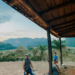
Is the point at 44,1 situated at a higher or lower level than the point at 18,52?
higher

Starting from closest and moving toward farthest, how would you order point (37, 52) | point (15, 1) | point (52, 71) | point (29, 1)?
1. point (15, 1)
2. point (29, 1)
3. point (52, 71)
4. point (37, 52)

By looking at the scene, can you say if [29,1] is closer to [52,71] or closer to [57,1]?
[57,1]

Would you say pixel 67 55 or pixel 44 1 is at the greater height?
pixel 44 1

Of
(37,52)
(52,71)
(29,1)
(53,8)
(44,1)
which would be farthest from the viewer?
(37,52)

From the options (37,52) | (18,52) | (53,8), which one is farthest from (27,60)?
(18,52)

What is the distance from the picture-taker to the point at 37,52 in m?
→ 18.8

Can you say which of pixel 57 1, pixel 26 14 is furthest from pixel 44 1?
pixel 26 14

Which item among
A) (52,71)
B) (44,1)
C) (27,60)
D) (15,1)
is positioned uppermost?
(44,1)

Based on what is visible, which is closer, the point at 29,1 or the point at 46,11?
the point at 29,1

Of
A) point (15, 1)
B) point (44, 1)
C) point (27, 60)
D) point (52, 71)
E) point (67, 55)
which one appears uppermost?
point (44, 1)

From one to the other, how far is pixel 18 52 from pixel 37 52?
237 inches

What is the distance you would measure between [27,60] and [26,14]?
2.18 m

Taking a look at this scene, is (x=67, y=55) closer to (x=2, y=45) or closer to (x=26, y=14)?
(x=26, y=14)

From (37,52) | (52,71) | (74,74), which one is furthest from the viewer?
(37,52)
